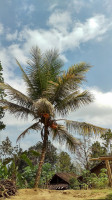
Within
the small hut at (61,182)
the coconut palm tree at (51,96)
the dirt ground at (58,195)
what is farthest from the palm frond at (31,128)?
the small hut at (61,182)

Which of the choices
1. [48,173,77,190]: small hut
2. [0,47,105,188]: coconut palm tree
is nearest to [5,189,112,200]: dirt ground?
[0,47,105,188]: coconut palm tree

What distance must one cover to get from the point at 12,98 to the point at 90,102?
13.2 ft

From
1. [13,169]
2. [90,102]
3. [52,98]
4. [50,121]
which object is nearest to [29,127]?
[50,121]

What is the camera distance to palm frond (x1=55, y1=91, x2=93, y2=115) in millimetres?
9555

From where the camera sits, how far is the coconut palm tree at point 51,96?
892 cm

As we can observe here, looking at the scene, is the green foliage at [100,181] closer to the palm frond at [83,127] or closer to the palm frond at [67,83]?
the palm frond at [83,127]

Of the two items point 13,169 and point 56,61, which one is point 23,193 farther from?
point 56,61

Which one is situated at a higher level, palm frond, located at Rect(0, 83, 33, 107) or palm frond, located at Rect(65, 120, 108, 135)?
palm frond, located at Rect(0, 83, 33, 107)

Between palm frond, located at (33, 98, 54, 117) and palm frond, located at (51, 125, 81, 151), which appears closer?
palm frond, located at (33, 98, 54, 117)

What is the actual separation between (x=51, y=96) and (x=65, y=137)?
7.57 ft

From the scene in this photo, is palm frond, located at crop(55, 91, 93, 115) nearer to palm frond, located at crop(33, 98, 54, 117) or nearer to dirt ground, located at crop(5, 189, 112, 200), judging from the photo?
palm frond, located at crop(33, 98, 54, 117)

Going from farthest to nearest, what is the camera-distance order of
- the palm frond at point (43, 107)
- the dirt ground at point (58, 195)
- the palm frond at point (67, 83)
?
the palm frond at point (67, 83) < the palm frond at point (43, 107) < the dirt ground at point (58, 195)

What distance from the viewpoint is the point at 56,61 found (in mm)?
10461

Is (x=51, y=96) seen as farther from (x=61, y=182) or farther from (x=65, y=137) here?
(x=61, y=182)
